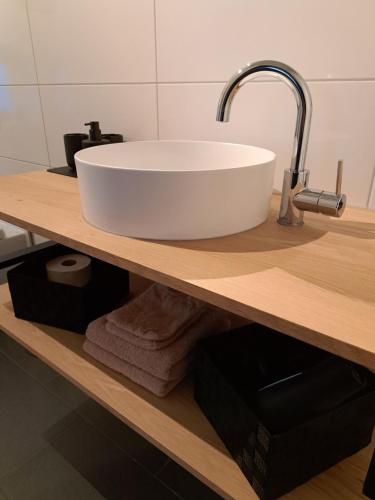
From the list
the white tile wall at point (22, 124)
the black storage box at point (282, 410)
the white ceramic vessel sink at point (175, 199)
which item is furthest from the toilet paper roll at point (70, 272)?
the white tile wall at point (22, 124)

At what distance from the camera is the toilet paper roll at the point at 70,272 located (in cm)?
84

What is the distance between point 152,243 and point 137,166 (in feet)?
1.02

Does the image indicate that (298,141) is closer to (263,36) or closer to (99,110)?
(263,36)

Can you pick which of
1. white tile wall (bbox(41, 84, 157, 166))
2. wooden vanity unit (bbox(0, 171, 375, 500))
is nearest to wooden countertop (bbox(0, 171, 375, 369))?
wooden vanity unit (bbox(0, 171, 375, 500))

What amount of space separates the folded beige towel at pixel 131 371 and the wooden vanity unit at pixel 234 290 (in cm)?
1

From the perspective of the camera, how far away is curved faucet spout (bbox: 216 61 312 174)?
542 mm

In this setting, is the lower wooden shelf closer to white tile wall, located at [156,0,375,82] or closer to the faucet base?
the faucet base

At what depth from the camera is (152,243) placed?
544mm

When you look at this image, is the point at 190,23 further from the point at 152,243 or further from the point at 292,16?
the point at 152,243

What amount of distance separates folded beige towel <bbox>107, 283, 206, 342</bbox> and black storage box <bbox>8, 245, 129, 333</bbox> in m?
0.09

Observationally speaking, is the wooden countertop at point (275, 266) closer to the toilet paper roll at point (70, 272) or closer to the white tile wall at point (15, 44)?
the toilet paper roll at point (70, 272)

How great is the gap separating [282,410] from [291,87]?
48 cm

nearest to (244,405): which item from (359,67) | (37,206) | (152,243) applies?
(152,243)

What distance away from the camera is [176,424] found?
60 cm
